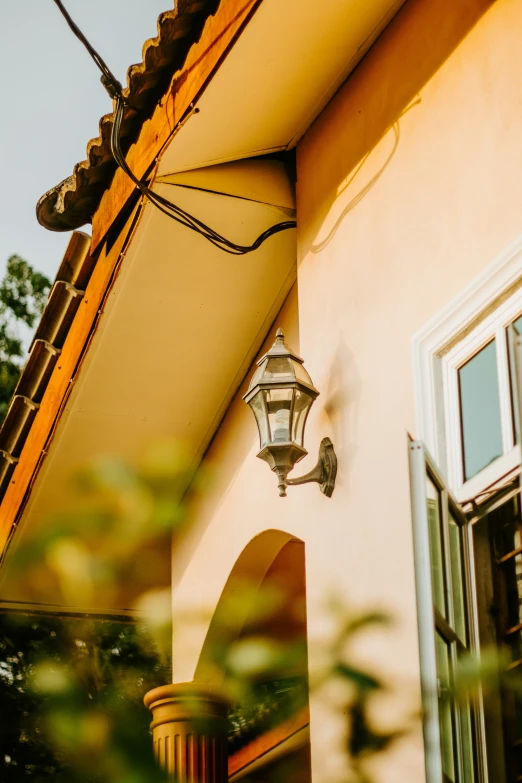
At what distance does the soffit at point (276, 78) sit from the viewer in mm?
4516

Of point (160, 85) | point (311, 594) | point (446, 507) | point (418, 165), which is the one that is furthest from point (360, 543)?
point (160, 85)

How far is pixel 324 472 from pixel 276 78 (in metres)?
1.67

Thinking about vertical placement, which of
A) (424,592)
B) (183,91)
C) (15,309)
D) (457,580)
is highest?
(15,309)

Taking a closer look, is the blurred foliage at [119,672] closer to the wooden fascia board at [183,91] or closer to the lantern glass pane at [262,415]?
the lantern glass pane at [262,415]

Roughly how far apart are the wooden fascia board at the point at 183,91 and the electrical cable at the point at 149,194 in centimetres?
10

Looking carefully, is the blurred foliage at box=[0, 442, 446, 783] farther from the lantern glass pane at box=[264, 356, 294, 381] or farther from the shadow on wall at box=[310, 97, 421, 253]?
the shadow on wall at box=[310, 97, 421, 253]

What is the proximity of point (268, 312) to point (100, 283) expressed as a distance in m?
0.84

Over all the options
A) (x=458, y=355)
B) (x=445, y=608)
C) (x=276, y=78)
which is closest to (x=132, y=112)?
(x=276, y=78)

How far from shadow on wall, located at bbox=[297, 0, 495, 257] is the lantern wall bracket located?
93 centimetres

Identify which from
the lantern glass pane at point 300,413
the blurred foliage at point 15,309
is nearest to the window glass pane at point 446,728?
the lantern glass pane at point 300,413

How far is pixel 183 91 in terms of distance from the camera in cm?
486

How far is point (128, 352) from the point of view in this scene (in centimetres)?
597

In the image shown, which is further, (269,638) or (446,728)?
(269,638)

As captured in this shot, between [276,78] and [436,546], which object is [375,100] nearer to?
[276,78]
